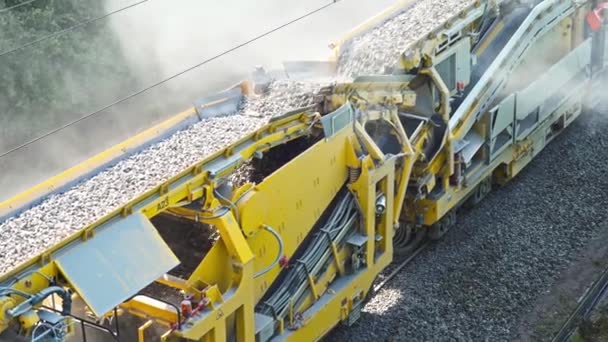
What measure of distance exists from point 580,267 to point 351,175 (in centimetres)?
390

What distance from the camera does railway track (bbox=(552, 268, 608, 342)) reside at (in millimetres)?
10789

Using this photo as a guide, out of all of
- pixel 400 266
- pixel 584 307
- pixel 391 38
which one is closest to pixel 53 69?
pixel 391 38

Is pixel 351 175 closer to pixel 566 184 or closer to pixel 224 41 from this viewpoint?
pixel 566 184

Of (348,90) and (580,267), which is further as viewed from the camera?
(580,267)

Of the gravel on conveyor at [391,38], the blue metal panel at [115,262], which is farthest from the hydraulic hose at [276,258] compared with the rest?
the gravel on conveyor at [391,38]

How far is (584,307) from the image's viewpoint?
1136cm

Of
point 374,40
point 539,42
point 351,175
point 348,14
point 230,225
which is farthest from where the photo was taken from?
point 348,14

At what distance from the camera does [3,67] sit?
18000mm

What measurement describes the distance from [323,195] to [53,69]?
10655mm

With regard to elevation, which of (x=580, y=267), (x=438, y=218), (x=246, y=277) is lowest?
(x=580, y=267)

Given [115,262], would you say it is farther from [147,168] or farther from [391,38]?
[391,38]

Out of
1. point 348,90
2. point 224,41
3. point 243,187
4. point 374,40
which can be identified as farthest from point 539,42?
point 224,41

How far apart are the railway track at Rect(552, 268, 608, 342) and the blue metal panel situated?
17.0 feet

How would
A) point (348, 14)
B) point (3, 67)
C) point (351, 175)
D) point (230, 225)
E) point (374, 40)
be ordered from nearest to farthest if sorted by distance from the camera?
point (230, 225) → point (351, 175) → point (374, 40) → point (3, 67) → point (348, 14)
